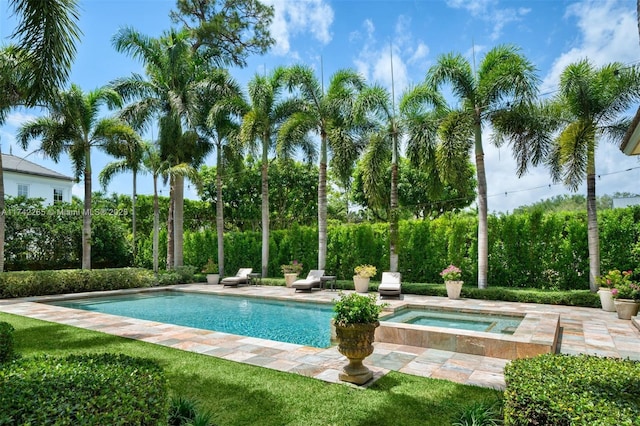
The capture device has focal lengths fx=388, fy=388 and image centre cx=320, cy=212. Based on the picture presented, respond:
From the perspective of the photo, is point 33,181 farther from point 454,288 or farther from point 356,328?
point 356,328

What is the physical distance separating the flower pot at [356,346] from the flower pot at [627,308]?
7758mm

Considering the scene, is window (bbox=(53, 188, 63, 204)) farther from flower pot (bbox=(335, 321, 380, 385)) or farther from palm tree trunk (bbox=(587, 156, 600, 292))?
palm tree trunk (bbox=(587, 156, 600, 292))

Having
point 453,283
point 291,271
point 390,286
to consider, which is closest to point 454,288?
point 453,283

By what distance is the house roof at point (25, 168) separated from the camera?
29298mm

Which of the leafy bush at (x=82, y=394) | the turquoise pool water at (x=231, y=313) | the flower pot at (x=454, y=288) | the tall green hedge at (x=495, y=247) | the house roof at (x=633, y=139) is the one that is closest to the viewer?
the leafy bush at (x=82, y=394)

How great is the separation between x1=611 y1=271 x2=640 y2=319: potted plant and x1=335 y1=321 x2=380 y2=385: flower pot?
25.5 ft

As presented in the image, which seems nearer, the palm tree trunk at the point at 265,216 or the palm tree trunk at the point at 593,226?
the palm tree trunk at the point at 593,226

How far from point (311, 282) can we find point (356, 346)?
9966 mm

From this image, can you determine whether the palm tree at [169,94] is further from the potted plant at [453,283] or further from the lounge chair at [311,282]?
the potted plant at [453,283]

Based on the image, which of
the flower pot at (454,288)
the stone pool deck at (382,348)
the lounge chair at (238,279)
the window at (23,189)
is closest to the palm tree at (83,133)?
the lounge chair at (238,279)

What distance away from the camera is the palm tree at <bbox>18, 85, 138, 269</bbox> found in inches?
611

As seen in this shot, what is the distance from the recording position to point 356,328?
458 cm

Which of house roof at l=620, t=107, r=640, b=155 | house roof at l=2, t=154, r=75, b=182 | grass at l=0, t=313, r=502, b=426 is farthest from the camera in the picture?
house roof at l=2, t=154, r=75, b=182

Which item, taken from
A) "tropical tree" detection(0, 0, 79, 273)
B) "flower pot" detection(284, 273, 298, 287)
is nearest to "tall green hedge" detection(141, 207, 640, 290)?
"flower pot" detection(284, 273, 298, 287)
